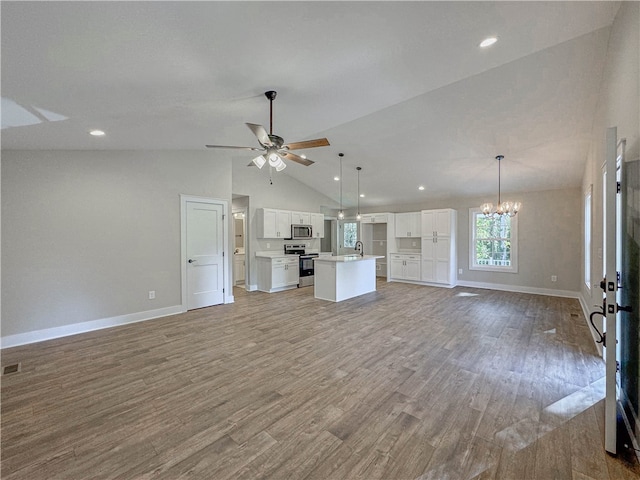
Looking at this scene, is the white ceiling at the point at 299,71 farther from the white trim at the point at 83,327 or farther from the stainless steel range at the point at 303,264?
the stainless steel range at the point at 303,264

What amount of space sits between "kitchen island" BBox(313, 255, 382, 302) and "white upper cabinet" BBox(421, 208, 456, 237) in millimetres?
2322

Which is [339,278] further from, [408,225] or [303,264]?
[408,225]

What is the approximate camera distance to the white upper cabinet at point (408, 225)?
26.1ft

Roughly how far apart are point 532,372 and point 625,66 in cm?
275

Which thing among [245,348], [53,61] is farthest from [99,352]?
[53,61]

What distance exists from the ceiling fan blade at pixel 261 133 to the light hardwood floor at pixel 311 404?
7.87 ft

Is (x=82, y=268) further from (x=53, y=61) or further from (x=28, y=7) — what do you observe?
(x=28, y=7)

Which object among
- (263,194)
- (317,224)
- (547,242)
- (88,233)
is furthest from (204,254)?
(547,242)

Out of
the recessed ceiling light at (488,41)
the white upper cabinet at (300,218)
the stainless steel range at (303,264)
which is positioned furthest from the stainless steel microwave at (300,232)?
the recessed ceiling light at (488,41)

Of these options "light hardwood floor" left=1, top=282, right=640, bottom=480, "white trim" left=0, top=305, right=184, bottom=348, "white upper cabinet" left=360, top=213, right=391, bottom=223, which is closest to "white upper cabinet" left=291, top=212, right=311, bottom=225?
"white upper cabinet" left=360, top=213, right=391, bottom=223

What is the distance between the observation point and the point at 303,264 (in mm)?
7547

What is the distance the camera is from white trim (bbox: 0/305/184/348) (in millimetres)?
3504

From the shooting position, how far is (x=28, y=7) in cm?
136

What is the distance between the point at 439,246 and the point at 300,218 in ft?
13.1
